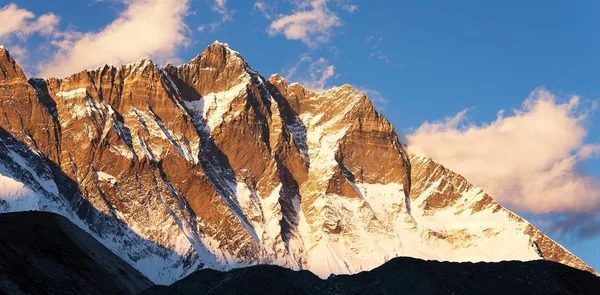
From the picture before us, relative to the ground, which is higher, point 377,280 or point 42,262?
point 42,262

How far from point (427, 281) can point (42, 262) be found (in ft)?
211

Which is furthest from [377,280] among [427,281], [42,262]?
[42,262]

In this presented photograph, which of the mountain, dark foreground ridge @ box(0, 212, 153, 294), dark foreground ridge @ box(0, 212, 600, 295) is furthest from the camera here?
dark foreground ridge @ box(0, 212, 153, 294)

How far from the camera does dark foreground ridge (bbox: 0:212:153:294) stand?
137 metres

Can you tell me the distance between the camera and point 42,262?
509 feet

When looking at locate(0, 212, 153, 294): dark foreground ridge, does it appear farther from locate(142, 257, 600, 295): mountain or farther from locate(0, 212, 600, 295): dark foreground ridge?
locate(142, 257, 600, 295): mountain

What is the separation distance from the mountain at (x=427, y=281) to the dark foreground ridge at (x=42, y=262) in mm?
18619

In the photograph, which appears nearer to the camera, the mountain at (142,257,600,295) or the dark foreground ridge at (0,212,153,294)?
the mountain at (142,257,600,295)

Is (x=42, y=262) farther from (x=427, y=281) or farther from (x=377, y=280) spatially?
(x=427, y=281)

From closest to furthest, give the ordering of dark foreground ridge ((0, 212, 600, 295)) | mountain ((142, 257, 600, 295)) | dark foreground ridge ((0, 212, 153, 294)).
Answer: mountain ((142, 257, 600, 295)) < dark foreground ridge ((0, 212, 600, 295)) < dark foreground ridge ((0, 212, 153, 294))

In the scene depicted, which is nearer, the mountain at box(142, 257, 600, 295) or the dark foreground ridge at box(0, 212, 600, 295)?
the mountain at box(142, 257, 600, 295)

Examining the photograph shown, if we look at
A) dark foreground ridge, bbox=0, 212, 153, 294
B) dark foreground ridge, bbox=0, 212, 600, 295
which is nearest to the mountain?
dark foreground ridge, bbox=0, 212, 600, 295

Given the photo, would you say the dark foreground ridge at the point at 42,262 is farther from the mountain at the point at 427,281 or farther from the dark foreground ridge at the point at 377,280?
the mountain at the point at 427,281

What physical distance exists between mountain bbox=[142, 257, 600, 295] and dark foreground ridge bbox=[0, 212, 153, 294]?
61.1 ft
